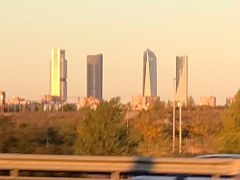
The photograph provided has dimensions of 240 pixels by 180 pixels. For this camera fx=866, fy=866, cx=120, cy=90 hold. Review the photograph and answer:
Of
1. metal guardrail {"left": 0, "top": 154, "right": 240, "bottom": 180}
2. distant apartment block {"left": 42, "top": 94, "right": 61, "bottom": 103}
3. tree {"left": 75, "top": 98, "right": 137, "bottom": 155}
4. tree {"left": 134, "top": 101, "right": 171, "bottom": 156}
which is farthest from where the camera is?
distant apartment block {"left": 42, "top": 94, "right": 61, "bottom": 103}

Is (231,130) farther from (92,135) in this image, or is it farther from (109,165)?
(109,165)

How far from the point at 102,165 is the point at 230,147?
71.2 ft

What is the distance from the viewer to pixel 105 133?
105 feet

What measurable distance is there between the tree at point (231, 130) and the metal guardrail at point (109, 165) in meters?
20.4

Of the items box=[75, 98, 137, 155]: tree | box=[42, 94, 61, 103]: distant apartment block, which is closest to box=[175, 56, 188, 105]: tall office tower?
box=[75, 98, 137, 155]: tree

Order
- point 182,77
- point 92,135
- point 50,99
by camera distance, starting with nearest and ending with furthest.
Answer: point 92,135, point 182,77, point 50,99

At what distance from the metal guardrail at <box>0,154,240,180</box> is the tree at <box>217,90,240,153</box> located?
20.4 metres

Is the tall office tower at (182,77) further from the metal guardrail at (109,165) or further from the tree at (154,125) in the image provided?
the metal guardrail at (109,165)

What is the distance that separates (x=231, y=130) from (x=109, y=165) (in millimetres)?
25870

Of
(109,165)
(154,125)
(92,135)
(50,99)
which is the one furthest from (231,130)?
(50,99)

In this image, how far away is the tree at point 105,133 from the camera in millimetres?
29294

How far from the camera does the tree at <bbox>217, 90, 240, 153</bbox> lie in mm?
34300

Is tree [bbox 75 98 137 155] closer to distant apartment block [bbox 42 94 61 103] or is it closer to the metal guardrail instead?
the metal guardrail

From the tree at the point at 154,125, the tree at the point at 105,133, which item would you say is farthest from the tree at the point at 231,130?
the tree at the point at 105,133
